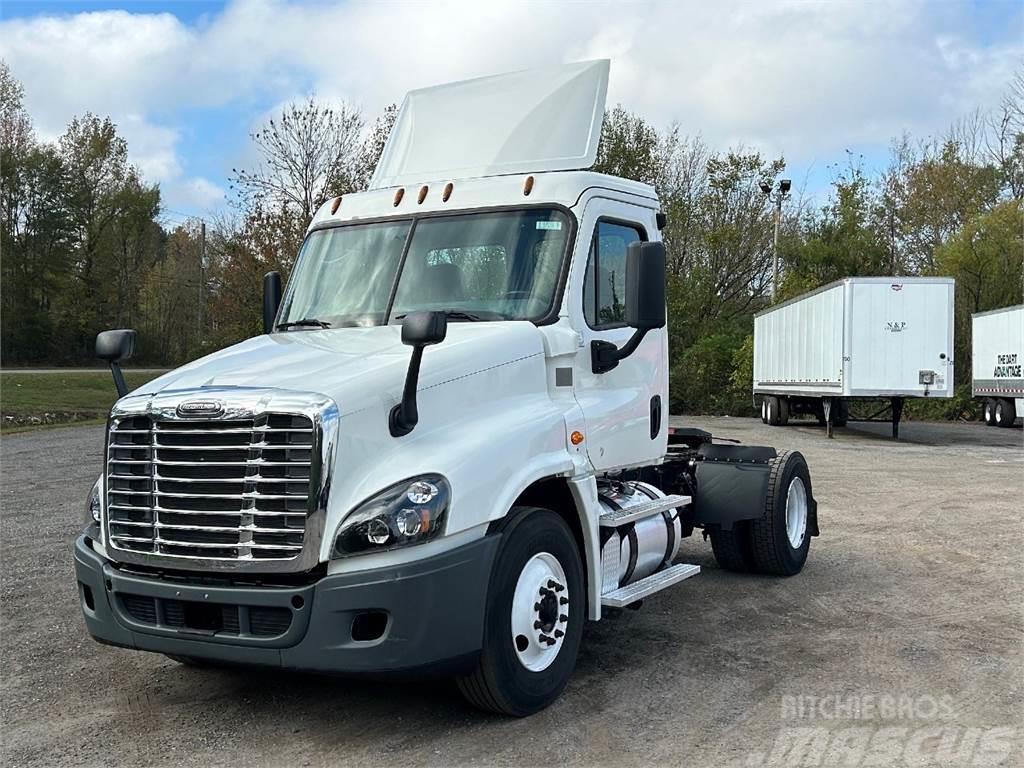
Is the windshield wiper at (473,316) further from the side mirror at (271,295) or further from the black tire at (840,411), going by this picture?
the black tire at (840,411)

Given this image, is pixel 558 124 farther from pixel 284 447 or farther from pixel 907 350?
pixel 907 350

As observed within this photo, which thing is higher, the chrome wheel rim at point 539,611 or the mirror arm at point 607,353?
the mirror arm at point 607,353

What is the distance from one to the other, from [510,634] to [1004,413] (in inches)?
1056

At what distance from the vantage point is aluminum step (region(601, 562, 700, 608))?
5.44 m

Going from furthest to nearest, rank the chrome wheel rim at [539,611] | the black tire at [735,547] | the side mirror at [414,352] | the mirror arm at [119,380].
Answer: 1. the black tire at [735,547]
2. the mirror arm at [119,380]
3. the chrome wheel rim at [539,611]
4. the side mirror at [414,352]

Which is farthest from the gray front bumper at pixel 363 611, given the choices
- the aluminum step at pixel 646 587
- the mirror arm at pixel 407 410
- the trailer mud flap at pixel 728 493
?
the trailer mud flap at pixel 728 493

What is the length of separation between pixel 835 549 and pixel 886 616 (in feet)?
8.45

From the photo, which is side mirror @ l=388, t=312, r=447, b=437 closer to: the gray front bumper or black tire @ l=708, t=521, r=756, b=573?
the gray front bumper

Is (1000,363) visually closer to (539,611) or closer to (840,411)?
(840,411)

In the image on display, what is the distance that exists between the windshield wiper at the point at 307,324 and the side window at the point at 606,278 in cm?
153

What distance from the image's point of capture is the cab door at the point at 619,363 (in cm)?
566

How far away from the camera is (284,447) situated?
168 inches

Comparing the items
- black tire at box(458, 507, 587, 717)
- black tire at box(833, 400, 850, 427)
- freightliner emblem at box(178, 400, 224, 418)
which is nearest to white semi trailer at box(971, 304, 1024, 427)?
black tire at box(833, 400, 850, 427)

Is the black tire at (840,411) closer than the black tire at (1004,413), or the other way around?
the black tire at (840,411)
